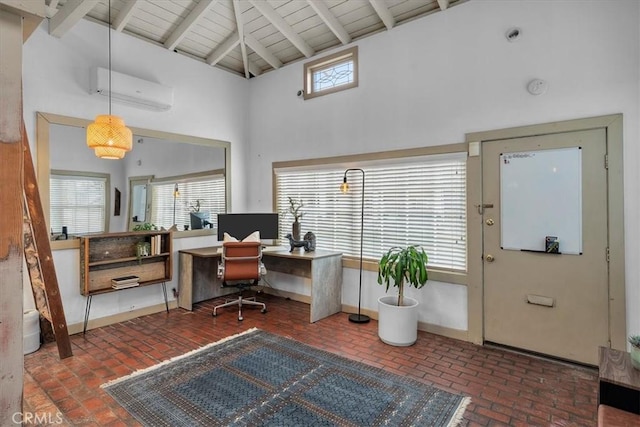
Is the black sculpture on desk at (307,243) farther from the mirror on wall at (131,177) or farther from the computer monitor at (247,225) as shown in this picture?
the mirror on wall at (131,177)

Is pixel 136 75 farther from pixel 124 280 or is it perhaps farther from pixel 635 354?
pixel 635 354

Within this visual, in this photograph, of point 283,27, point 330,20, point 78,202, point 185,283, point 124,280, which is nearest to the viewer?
point 78,202

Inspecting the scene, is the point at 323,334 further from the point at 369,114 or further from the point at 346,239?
the point at 369,114

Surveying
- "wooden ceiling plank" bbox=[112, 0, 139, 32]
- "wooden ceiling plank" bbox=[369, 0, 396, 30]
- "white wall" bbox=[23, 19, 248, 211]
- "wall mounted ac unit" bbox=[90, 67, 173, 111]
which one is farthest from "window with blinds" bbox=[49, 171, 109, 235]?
"wooden ceiling plank" bbox=[369, 0, 396, 30]

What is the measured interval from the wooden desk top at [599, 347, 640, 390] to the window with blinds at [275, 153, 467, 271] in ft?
5.36

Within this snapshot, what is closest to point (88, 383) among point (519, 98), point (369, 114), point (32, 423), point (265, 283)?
point (32, 423)

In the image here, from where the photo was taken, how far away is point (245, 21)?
176 inches

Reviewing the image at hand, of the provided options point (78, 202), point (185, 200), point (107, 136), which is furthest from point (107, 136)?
point (185, 200)

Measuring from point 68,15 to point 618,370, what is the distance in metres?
5.34

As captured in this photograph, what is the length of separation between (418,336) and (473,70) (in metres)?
2.89

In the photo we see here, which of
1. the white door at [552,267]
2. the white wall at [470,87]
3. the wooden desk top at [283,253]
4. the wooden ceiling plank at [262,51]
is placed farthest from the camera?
the wooden ceiling plank at [262,51]

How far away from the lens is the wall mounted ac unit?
3.83 m

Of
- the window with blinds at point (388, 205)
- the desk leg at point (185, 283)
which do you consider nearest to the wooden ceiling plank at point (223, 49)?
the window with blinds at point (388, 205)

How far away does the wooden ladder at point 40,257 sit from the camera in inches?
120
